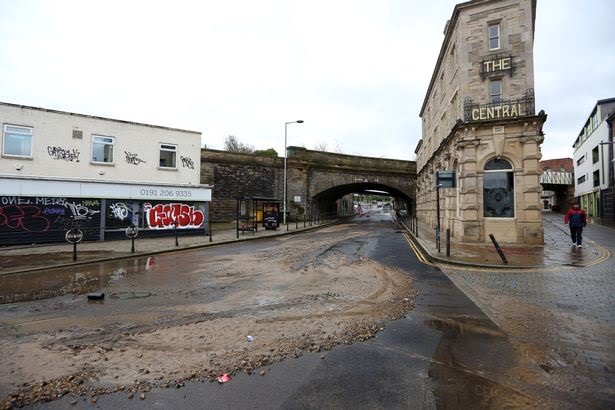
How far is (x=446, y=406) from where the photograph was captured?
9.46 ft

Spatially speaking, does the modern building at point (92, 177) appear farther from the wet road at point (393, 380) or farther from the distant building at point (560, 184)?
the distant building at point (560, 184)

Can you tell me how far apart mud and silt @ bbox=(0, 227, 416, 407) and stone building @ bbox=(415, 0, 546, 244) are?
29.5ft

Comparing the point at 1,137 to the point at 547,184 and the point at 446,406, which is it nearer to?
the point at 446,406

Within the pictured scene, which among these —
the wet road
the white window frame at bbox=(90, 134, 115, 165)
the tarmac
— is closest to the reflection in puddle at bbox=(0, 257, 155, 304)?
the tarmac

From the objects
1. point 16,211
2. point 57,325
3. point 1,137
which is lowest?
point 57,325

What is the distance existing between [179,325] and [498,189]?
15.3 metres

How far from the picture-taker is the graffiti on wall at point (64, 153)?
1622cm

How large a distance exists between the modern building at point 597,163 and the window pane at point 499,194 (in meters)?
23.4

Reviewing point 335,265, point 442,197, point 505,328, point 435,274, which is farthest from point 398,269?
point 442,197

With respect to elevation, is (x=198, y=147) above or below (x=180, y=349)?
above

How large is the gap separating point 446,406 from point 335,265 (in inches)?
276

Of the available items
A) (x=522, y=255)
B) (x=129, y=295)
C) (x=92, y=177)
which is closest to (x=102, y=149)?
(x=92, y=177)

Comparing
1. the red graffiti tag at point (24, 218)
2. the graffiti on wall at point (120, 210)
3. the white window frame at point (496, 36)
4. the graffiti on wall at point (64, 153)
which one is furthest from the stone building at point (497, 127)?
the red graffiti tag at point (24, 218)

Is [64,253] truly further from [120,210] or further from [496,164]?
[496,164]
